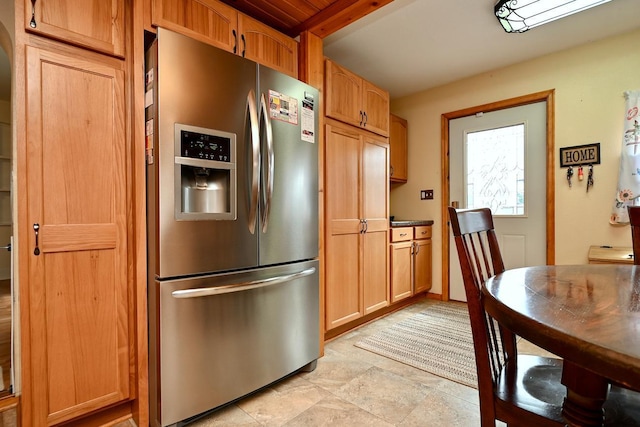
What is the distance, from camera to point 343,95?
2.50 metres

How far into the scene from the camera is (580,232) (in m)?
2.77

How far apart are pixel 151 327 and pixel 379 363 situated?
4.83 ft

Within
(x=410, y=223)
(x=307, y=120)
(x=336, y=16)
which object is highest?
(x=336, y=16)

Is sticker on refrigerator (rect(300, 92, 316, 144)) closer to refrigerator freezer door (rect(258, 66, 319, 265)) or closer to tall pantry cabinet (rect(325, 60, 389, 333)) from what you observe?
refrigerator freezer door (rect(258, 66, 319, 265))

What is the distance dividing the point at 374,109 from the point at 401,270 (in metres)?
1.60

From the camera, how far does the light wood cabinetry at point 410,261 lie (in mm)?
3092

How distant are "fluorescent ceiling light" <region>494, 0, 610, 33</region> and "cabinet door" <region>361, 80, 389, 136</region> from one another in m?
1.04

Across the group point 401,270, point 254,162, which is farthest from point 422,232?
point 254,162

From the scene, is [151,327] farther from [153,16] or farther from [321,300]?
[153,16]

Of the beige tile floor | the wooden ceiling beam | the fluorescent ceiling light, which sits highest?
the fluorescent ceiling light

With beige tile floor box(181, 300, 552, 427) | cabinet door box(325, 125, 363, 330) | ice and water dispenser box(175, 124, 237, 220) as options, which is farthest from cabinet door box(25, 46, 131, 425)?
cabinet door box(325, 125, 363, 330)

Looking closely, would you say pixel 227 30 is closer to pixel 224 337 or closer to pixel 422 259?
pixel 224 337

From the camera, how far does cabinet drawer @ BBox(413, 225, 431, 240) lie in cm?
344

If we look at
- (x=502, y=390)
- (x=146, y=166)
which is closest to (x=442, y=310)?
(x=502, y=390)
